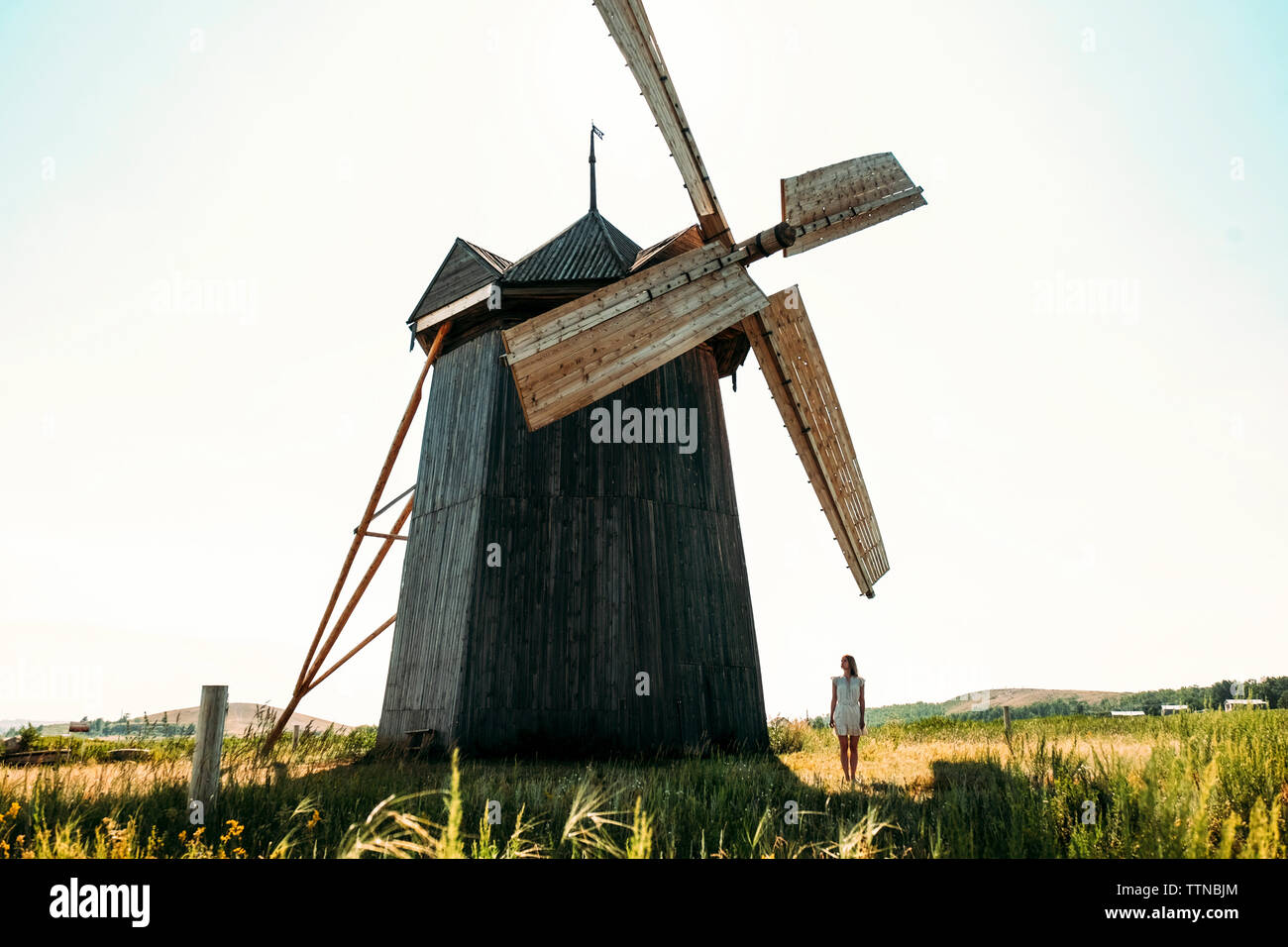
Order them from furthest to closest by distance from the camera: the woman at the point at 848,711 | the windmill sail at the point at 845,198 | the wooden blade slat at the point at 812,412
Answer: the wooden blade slat at the point at 812,412, the windmill sail at the point at 845,198, the woman at the point at 848,711

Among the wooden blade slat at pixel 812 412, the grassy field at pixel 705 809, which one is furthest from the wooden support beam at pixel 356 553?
the wooden blade slat at pixel 812 412

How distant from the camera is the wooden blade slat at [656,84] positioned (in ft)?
38.1

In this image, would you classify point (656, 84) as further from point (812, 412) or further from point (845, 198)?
point (812, 412)

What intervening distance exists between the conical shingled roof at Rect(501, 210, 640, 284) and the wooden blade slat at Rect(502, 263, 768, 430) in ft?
4.87

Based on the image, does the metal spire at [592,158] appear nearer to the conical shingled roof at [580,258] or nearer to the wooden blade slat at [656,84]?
the conical shingled roof at [580,258]

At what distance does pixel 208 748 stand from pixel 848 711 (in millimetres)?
6914

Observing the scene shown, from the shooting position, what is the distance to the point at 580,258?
13.1 meters

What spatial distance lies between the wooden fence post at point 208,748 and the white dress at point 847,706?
674cm

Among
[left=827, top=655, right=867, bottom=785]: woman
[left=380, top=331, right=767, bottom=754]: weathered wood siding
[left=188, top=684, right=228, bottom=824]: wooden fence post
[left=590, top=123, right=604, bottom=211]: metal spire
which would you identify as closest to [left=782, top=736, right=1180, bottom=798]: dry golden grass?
[left=827, top=655, right=867, bottom=785]: woman

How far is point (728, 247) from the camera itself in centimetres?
1243

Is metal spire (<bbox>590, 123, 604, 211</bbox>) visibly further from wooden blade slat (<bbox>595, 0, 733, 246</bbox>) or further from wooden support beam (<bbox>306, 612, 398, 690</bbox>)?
wooden support beam (<bbox>306, 612, 398, 690</bbox>)

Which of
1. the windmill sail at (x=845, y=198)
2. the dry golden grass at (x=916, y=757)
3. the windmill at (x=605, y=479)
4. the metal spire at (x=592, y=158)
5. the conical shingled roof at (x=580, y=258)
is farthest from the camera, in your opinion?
the metal spire at (x=592, y=158)

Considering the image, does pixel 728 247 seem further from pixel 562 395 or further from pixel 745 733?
pixel 745 733
